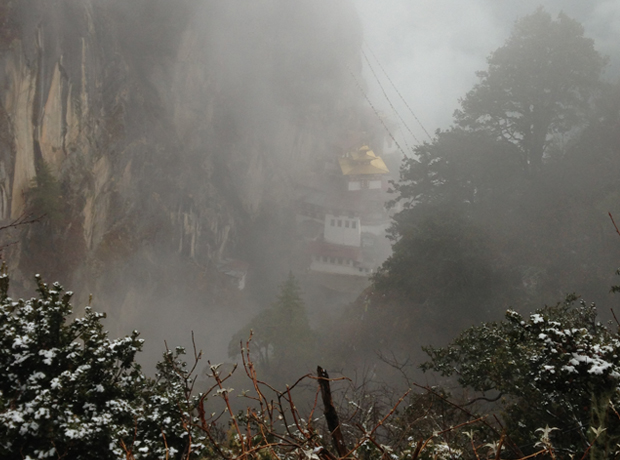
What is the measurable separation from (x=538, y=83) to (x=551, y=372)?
66.9 feet

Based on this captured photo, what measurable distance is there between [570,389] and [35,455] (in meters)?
5.50

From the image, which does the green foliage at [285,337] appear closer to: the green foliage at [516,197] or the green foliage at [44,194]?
the green foliage at [516,197]

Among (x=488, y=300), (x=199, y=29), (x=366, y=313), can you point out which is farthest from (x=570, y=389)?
(x=199, y=29)

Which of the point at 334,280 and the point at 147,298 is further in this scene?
the point at 334,280

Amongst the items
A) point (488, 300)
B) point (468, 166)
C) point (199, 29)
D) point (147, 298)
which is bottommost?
point (147, 298)

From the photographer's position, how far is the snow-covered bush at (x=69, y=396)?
13.9ft

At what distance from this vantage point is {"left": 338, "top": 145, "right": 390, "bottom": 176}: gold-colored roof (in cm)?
4281

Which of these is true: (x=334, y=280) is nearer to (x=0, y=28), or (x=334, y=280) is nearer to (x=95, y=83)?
(x=95, y=83)

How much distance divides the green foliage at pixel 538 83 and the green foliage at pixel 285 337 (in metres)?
14.1

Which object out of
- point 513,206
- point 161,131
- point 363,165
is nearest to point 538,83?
point 513,206

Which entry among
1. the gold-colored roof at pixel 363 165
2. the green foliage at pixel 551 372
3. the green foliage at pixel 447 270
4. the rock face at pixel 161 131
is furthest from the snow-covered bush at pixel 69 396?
the gold-colored roof at pixel 363 165

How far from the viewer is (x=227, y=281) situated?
3469cm

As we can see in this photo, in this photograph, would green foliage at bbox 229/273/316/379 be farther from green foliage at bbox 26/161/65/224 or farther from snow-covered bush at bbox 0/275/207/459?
snow-covered bush at bbox 0/275/207/459

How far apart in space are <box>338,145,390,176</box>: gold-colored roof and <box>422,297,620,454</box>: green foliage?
3593 cm
